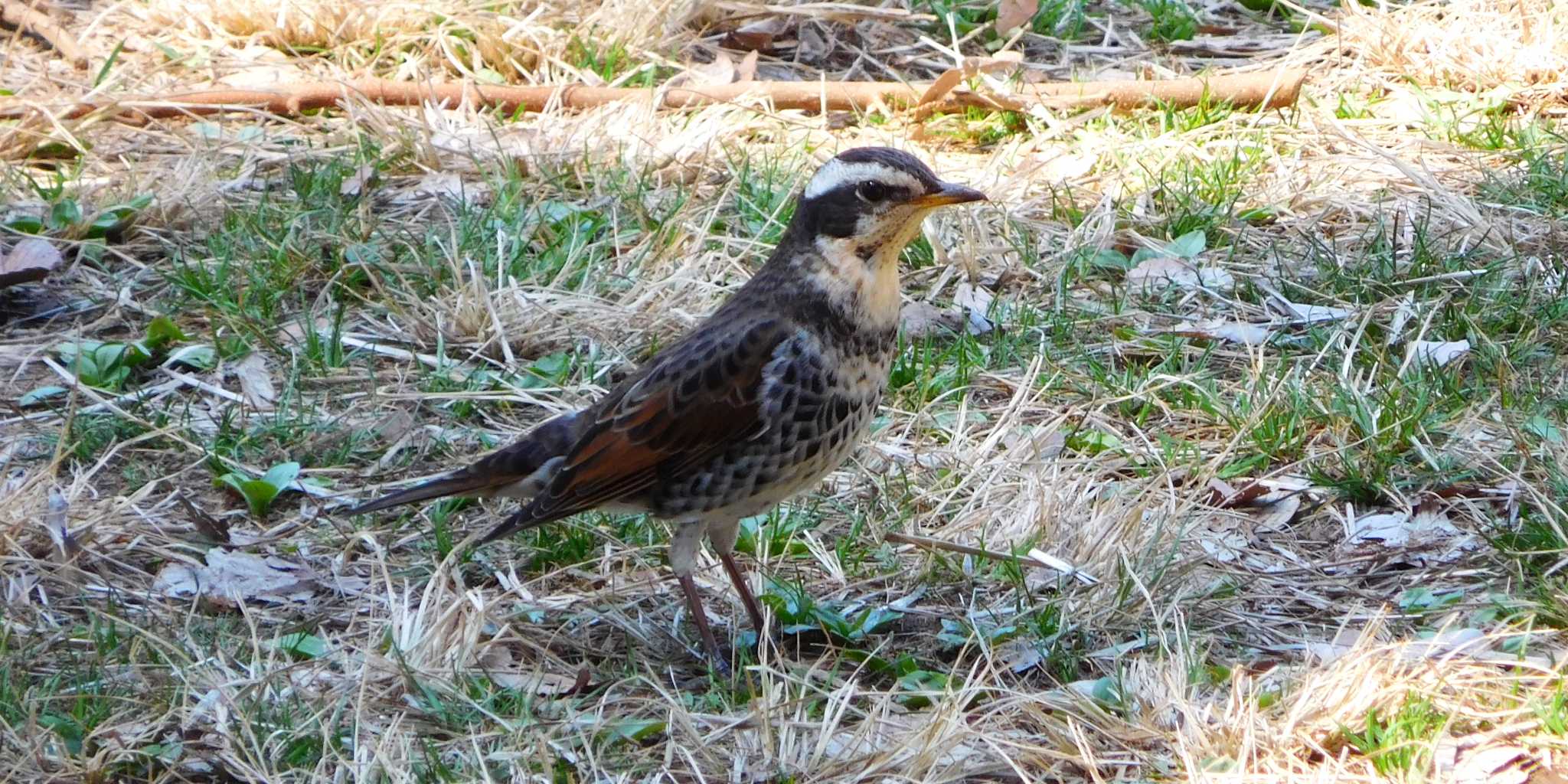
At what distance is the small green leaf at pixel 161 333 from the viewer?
5.69 m

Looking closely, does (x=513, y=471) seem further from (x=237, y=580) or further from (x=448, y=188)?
(x=448, y=188)

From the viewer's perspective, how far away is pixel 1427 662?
361 centimetres

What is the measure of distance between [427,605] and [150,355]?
1958 mm

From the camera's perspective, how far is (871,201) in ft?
13.8

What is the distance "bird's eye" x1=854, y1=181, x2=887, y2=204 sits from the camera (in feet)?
13.7

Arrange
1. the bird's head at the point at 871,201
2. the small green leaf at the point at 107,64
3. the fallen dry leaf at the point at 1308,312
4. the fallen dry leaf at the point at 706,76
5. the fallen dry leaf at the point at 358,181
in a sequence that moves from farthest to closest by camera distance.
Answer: the fallen dry leaf at the point at 706,76 < the small green leaf at the point at 107,64 < the fallen dry leaf at the point at 358,181 < the fallen dry leaf at the point at 1308,312 < the bird's head at the point at 871,201

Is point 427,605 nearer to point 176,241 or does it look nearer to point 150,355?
point 150,355

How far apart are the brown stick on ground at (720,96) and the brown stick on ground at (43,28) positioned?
76 centimetres

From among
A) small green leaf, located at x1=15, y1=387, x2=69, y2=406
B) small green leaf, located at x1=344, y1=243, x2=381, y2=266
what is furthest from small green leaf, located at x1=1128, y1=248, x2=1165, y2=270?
small green leaf, located at x1=15, y1=387, x2=69, y2=406

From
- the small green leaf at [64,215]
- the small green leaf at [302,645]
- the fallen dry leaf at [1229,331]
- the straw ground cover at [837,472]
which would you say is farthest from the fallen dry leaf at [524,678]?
the small green leaf at [64,215]

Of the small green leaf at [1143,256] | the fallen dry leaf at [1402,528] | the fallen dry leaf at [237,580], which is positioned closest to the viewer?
the fallen dry leaf at [237,580]

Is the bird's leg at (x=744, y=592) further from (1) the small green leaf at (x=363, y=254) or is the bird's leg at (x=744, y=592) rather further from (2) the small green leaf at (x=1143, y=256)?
(2) the small green leaf at (x=1143, y=256)

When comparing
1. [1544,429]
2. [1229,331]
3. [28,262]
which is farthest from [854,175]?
[28,262]

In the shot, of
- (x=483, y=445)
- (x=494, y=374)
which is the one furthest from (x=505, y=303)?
(x=483, y=445)
